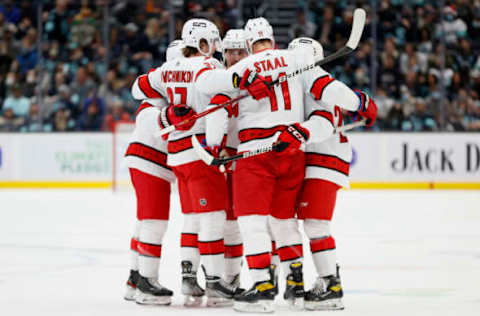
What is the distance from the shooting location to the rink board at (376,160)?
41.1 ft

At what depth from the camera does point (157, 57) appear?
13.5 metres

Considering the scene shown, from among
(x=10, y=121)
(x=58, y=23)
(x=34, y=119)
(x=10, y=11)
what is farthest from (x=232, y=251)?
(x=10, y=11)

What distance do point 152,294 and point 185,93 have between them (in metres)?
1.03

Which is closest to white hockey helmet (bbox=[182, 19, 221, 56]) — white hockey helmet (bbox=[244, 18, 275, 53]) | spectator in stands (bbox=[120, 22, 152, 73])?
white hockey helmet (bbox=[244, 18, 275, 53])

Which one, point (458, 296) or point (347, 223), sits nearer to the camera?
point (458, 296)

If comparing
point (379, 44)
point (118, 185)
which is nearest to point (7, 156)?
point (118, 185)

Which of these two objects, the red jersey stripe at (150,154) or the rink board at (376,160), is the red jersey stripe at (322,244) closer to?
the red jersey stripe at (150,154)

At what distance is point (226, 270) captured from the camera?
4336mm

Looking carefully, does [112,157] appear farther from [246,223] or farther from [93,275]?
[246,223]

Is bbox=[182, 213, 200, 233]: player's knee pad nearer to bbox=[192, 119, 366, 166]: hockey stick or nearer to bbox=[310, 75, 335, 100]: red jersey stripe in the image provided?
bbox=[192, 119, 366, 166]: hockey stick

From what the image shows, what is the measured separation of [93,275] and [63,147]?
309 inches

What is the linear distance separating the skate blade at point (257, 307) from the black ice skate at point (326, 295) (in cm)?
23

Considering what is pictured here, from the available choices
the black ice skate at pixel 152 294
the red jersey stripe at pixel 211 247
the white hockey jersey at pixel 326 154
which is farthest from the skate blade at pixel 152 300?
the white hockey jersey at pixel 326 154

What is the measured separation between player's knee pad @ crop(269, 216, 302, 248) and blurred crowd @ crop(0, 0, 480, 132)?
8870 millimetres
